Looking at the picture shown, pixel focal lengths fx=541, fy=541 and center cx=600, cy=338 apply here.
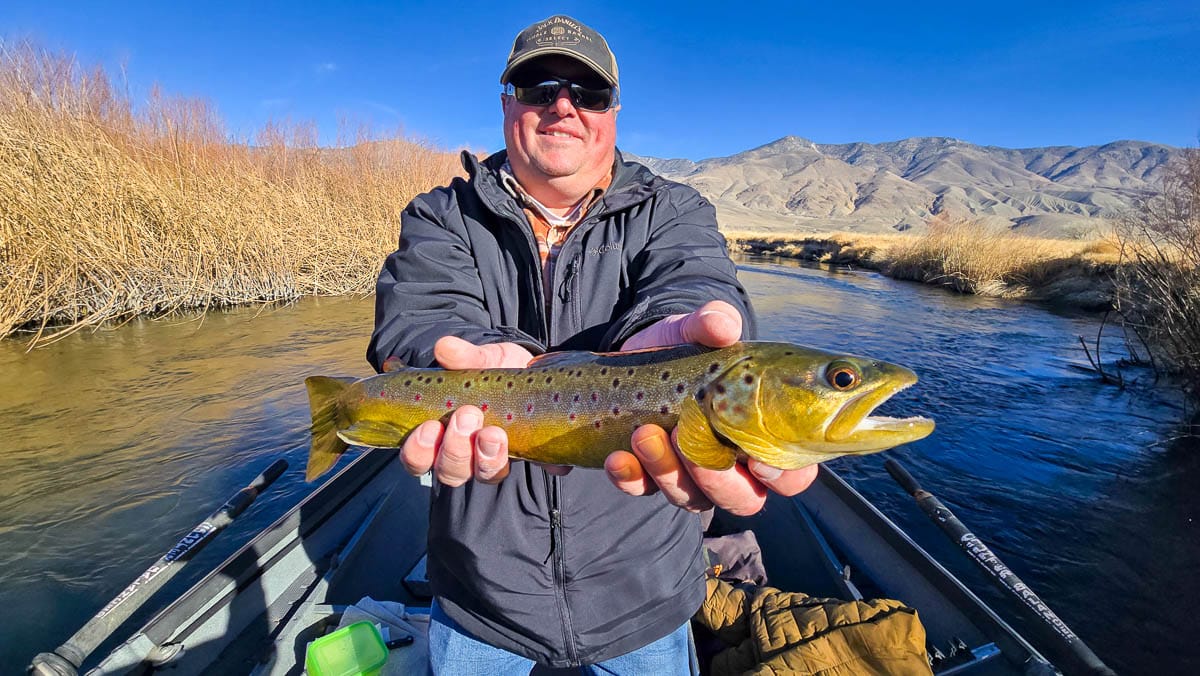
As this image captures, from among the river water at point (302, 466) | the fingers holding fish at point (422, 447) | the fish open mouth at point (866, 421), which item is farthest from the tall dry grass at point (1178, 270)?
the fingers holding fish at point (422, 447)

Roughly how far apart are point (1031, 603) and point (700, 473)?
9.05ft

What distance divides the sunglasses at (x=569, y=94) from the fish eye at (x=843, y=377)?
1.70 meters

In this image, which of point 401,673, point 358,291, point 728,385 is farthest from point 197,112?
point 728,385

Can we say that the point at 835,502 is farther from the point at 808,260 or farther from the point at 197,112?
the point at 808,260

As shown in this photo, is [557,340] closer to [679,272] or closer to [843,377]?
[679,272]

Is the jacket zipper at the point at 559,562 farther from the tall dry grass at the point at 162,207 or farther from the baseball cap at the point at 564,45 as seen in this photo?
the tall dry grass at the point at 162,207

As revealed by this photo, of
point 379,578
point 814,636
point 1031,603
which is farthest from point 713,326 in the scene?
point 379,578

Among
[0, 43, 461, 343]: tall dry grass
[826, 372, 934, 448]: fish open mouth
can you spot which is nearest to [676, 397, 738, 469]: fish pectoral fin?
[826, 372, 934, 448]: fish open mouth

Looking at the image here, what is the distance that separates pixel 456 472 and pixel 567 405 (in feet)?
1.63

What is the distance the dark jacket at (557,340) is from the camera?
2193mm

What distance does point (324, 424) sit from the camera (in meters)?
2.64

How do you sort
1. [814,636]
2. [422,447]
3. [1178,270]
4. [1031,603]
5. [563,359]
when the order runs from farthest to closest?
[1178,270], [1031,603], [814,636], [563,359], [422,447]

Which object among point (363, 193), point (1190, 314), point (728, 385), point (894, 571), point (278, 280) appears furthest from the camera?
point (363, 193)

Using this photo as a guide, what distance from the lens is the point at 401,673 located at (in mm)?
3182
